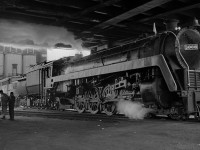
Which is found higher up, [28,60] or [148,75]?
[28,60]

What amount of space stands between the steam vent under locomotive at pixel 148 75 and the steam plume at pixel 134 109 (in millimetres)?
214

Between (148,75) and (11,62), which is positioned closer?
(148,75)

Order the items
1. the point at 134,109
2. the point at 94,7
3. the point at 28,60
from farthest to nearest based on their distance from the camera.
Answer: the point at 28,60 → the point at 134,109 → the point at 94,7

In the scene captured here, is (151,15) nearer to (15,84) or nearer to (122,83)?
(122,83)

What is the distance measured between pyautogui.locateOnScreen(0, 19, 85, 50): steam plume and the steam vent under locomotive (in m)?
2.48

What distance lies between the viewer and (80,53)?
1623 cm

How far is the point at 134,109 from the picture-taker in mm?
11133

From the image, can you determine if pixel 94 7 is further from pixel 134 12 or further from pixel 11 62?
pixel 11 62

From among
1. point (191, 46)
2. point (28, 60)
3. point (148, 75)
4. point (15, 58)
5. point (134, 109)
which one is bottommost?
point (134, 109)

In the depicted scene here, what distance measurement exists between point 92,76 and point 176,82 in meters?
5.25

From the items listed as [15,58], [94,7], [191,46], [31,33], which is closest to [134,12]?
[94,7]

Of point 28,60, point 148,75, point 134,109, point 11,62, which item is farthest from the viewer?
point 28,60

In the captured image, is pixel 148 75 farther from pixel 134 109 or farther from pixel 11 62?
pixel 11 62

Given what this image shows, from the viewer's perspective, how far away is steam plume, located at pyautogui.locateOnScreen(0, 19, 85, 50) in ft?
34.3
